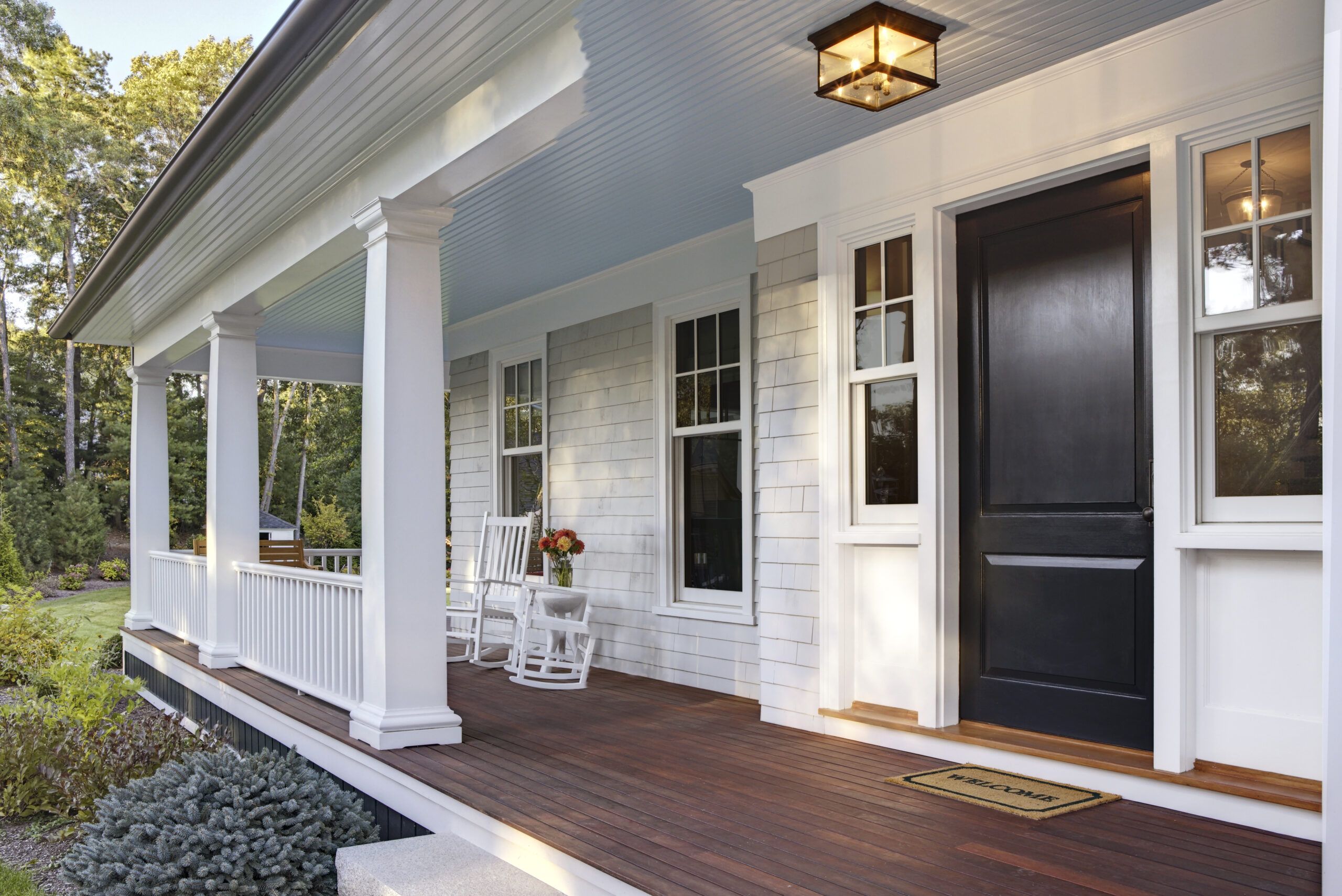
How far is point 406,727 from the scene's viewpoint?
13.9ft

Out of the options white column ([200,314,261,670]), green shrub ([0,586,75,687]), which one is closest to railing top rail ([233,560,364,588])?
white column ([200,314,261,670])

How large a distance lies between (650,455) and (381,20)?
3548 millimetres

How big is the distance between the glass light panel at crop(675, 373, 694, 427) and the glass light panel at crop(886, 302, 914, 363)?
78.9 inches

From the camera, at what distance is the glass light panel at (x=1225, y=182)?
128 inches

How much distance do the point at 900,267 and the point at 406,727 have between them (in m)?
2.82

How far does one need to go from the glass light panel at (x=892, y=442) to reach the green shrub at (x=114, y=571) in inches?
711

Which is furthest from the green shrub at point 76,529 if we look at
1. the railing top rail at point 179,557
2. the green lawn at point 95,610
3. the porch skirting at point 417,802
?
the porch skirting at point 417,802

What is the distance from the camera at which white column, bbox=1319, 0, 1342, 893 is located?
5.66ft

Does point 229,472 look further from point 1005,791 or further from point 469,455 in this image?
point 1005,791

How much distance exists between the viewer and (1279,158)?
317cm

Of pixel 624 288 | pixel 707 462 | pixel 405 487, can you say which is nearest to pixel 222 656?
pixel 405 487

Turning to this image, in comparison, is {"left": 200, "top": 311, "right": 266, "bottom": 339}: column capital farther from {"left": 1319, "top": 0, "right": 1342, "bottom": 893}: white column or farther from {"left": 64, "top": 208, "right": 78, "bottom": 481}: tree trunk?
{"left": 64, "top": 208, "right": 78, "bottom": 481}: tree trunk

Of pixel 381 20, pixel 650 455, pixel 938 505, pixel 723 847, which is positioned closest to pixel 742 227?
pixel 650 455

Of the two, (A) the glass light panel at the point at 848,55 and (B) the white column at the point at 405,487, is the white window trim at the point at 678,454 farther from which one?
(A) the glass light panel at the point at 848,55
